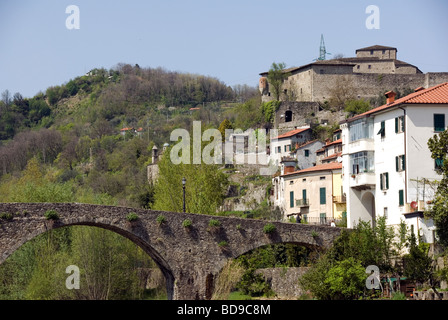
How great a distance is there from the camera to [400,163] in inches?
2016

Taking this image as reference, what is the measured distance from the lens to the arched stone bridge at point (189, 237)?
4909 centimetres

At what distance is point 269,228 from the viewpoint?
51.5 m

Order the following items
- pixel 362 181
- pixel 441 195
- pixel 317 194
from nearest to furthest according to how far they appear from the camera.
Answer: pixel 441 195 < pixel 362 181 < pixel 317 194

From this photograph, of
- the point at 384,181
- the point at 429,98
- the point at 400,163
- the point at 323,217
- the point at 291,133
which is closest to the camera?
the point at 400,163

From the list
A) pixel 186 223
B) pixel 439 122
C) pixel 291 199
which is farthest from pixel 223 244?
pixel 291 199

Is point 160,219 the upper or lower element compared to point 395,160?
lower

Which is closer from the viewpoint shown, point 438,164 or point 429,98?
point 438,164

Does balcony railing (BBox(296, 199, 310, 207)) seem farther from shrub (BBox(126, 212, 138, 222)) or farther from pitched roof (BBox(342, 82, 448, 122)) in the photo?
shrub (BBox(126, 212, 138, 222))

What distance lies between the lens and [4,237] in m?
47.2

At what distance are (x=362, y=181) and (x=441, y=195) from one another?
8295mm

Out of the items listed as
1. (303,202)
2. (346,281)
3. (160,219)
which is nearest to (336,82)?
(303,202)

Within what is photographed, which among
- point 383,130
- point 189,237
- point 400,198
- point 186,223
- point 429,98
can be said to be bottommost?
point 189,237

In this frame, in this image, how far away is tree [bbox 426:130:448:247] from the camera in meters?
46.3

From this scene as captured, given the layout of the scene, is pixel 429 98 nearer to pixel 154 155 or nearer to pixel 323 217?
pixel 323 217
